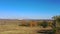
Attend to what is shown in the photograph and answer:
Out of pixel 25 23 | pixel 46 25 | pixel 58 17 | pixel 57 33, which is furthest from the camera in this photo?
pixel 25 23

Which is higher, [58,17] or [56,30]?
[58,17]

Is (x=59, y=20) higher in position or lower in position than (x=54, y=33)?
higher

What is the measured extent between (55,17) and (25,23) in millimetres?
27806

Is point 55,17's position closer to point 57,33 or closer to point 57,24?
point 57,24

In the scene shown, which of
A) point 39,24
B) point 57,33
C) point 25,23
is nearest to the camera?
point 57,33

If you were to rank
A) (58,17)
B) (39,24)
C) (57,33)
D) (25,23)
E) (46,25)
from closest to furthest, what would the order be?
(57,33), (58,17), (46,25), (39,24), (25,23)

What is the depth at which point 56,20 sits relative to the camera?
42938 mm

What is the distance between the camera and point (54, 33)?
35125 millimetres

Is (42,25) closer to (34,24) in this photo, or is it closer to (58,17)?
(34,24)

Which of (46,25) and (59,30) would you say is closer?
(59,30)

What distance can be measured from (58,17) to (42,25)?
57.6 ft

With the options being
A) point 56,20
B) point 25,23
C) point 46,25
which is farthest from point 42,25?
point 56,20

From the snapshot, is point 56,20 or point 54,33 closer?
point 54,33

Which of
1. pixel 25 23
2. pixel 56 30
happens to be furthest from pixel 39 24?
pixel 56 30
